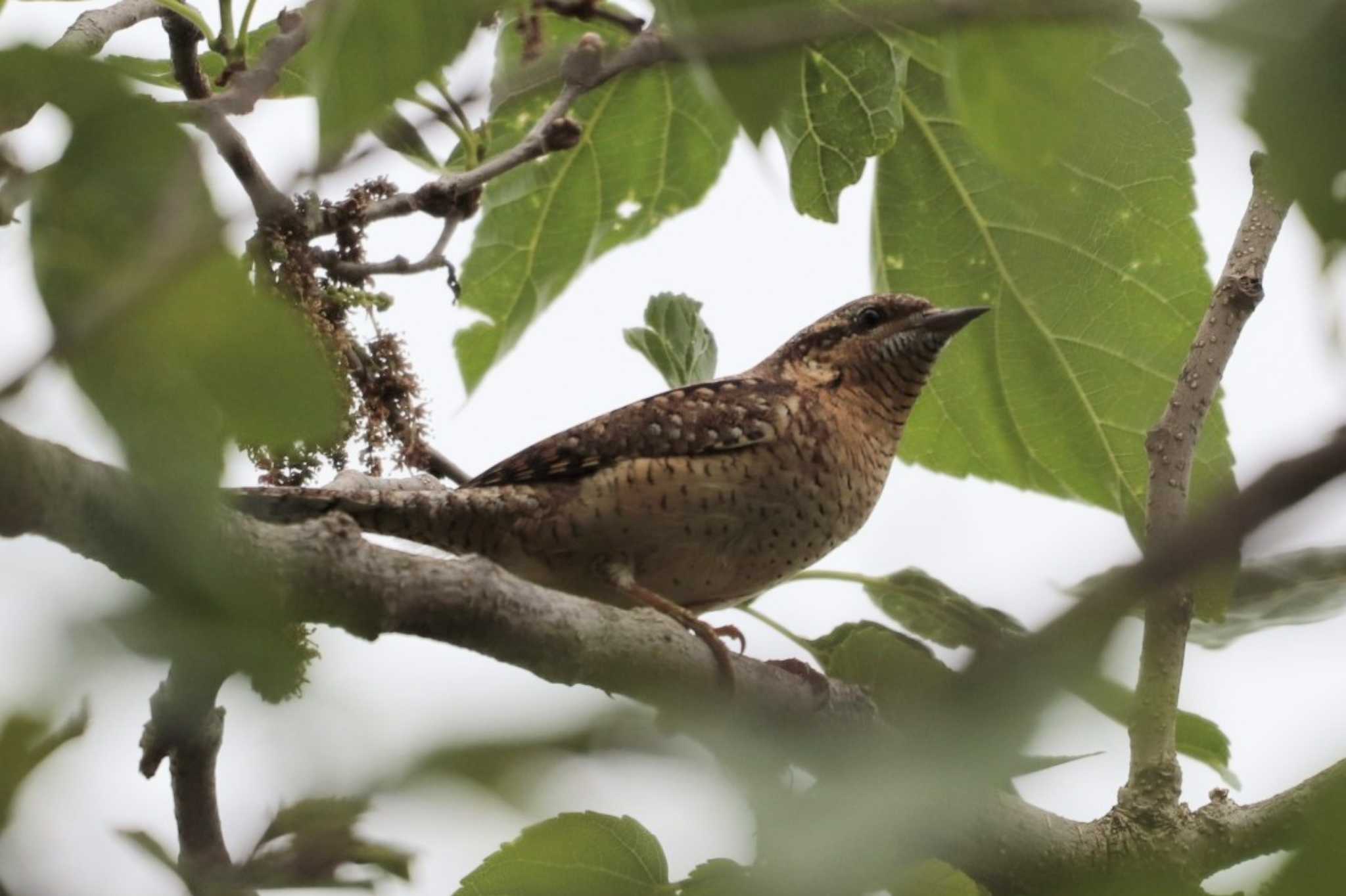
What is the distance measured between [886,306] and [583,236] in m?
1.26

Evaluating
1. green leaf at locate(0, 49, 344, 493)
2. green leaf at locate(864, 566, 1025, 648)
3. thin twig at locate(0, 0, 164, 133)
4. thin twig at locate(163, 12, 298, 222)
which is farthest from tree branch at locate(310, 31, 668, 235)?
green leaf at locate(0, 49, 344, 493)

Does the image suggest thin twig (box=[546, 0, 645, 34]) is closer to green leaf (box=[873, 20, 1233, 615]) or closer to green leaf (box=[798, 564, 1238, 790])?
green leaf (box=[873, 20, 1233, 615])

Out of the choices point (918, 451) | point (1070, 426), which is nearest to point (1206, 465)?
point (1070, 426)

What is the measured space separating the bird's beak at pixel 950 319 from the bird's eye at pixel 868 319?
0.43m

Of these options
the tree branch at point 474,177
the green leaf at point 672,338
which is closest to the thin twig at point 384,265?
the tree branch at point 474,177

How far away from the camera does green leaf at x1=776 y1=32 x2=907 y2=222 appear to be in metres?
2.14

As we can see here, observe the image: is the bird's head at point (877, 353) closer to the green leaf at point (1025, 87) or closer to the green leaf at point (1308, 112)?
the green leaf at point (1025, 87)

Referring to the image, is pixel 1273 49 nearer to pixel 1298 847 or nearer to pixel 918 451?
pixel 1298 847

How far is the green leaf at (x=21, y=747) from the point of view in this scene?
759 millimetres

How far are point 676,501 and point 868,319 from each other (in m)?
1.18

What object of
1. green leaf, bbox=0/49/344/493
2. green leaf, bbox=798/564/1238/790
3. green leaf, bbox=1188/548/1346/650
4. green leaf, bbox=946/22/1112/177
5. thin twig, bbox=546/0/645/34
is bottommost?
green leaf, bbox=0/49/344/493

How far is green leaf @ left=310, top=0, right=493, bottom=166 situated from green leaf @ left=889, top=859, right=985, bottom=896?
54cm

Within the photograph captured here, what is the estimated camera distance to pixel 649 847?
135 centimetres

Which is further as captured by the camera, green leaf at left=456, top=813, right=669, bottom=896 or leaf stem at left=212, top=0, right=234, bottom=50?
leaf stem at left=212, top=0, right=234, bottom=50
